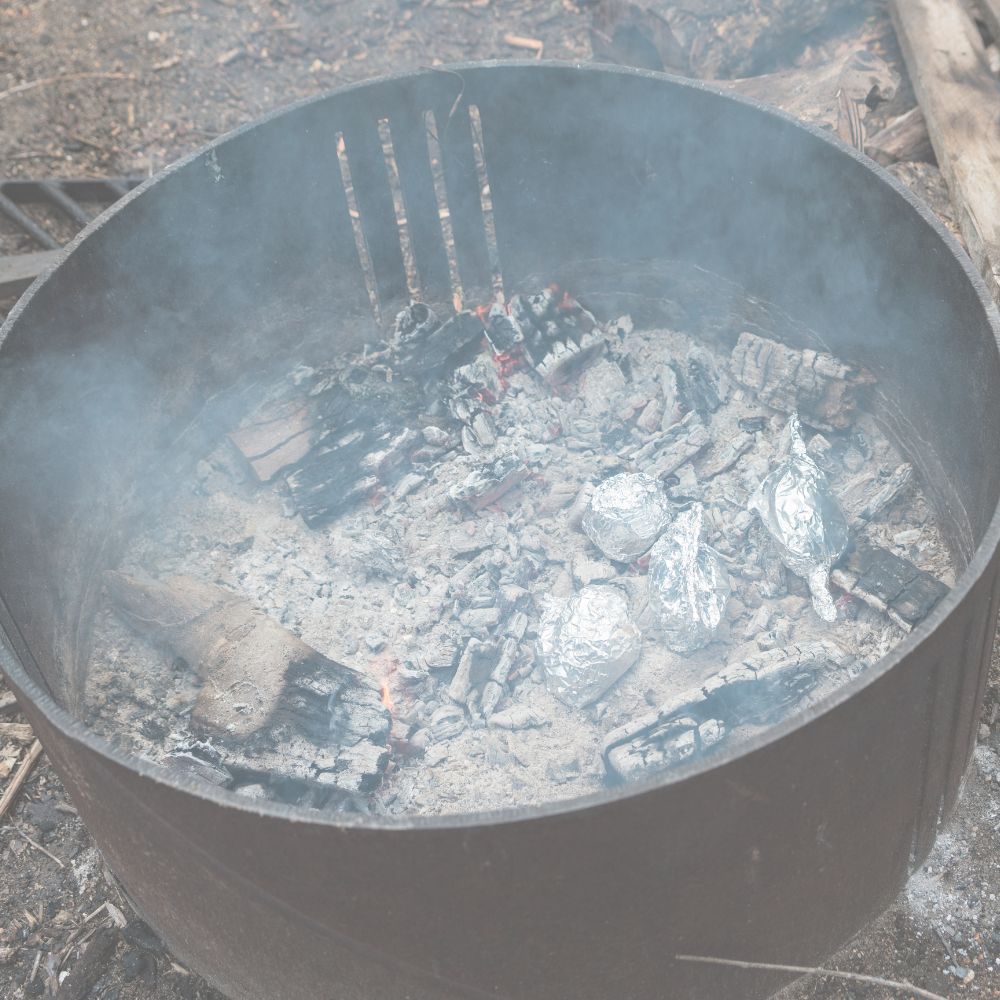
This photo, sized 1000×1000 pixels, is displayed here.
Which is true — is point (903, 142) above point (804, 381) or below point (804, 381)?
above

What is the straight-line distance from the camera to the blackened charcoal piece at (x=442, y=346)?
3943mm

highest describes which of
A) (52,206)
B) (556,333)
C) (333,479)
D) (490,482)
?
(52,206)

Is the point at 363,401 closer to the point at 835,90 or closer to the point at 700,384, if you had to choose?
the point at 700,384

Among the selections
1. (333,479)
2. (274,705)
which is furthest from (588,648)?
(333,479)

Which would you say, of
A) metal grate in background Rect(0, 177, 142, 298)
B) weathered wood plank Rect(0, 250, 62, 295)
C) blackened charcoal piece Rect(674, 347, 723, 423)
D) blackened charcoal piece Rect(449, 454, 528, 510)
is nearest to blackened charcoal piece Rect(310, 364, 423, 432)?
blackened charcoal piece Rect(449, 454, 528, 510)

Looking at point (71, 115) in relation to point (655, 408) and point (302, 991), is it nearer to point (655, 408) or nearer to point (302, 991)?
point (655, 408)

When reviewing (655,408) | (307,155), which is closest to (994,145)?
(655,408)

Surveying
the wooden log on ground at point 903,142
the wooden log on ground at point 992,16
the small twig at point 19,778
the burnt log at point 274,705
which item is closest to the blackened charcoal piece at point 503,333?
the burnt log at point 274,705

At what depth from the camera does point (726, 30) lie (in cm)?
455

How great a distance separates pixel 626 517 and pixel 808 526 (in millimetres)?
533

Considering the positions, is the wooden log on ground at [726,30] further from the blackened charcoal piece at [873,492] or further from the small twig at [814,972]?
the small twig at [814,972]

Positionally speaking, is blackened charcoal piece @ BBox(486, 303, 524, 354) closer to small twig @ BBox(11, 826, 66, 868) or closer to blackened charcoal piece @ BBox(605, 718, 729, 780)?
blackened charcoal piece @ BBox(605, 718, 729, 780)

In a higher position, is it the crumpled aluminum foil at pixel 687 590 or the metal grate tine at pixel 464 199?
the metal grate tine at pixel 464 199

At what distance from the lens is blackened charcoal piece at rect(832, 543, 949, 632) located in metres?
2.95
